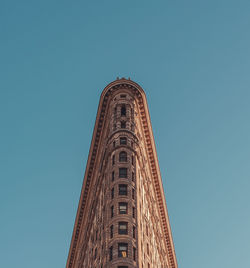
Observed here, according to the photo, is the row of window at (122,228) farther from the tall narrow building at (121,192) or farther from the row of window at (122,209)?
the row of window at (122,209)

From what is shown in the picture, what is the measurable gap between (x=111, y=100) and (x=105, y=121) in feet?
16.5

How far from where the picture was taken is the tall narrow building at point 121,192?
7075 centimetres

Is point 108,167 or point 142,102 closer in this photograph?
point 108,167

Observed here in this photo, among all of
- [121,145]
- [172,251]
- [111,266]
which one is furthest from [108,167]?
[172,251]

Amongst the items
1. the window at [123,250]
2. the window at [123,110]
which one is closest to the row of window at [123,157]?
the window at [123,110]

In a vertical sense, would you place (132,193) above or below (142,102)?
below

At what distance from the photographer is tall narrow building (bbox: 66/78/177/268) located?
7075cm

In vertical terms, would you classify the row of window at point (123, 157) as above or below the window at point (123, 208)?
above

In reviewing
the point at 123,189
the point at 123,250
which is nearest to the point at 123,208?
the point at 123,189

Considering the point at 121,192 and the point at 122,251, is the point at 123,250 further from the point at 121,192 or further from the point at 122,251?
the point at 121,192

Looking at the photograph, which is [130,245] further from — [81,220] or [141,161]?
[81,220]

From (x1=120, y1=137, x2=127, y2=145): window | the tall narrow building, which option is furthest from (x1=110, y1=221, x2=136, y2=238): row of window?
(x1=120, y1=137, x2=127, y2=145): window

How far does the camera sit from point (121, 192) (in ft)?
254

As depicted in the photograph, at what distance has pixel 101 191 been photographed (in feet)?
303
